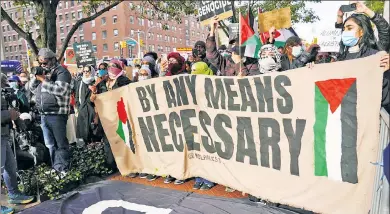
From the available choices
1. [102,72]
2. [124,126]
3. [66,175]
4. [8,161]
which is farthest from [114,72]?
[8,161]

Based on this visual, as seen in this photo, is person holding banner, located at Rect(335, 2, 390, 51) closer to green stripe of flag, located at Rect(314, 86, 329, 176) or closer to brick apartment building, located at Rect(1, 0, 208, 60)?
green stripe of flag, located at Rect(314, 86, 329, 176)

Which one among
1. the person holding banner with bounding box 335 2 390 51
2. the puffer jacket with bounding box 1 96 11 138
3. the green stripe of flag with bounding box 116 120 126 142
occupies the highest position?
the person holding banner with bounding box 335 2 390 51

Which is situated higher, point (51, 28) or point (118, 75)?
point (51, 28)

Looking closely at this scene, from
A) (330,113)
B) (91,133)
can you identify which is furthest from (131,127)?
(330,113)

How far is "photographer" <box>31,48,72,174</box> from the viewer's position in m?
4.50

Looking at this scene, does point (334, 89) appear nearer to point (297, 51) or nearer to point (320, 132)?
point (320, 132)

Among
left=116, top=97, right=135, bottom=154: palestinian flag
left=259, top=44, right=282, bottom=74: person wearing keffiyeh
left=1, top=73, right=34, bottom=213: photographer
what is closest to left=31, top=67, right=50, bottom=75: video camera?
left=1, top=73, right=34, bottom=213: photographer

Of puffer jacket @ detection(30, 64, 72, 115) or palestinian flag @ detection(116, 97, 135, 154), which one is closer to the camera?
puffer jacket @ detection(30, 64, 72, 115)

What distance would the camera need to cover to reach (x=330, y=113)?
2.96m

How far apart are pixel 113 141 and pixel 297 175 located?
2834 mm

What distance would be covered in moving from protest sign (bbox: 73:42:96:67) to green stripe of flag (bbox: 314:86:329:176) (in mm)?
6906

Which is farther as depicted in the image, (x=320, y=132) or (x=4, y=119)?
(x=4, y=119)

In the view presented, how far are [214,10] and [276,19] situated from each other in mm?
1010

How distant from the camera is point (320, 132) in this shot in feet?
9.94
